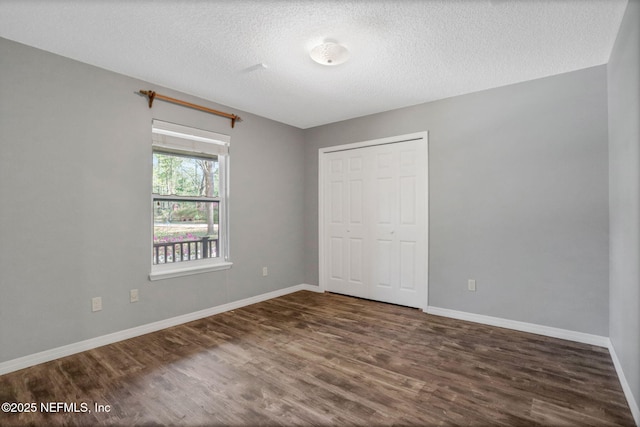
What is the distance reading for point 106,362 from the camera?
8.25 feet

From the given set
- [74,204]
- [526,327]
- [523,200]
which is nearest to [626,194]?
[523,200]

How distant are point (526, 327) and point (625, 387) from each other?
1.09 meters

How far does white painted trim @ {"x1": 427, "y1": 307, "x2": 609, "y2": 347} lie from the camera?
2852 mm

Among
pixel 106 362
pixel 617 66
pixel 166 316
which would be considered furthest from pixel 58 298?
pixel 617 66

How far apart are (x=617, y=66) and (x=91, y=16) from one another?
3.87 metres

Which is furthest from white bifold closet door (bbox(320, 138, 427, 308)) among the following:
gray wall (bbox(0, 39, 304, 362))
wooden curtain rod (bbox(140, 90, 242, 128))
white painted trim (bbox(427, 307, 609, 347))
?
gray wall (bbox(0, 39, 304, 362))

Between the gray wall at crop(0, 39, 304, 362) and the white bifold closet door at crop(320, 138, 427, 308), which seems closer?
the gray wall at crop(0, 39, 304, 362)

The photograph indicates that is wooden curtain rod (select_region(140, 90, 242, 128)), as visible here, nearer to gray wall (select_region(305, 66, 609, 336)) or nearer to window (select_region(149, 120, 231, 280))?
window (select_region(149, 120, 231, 280))

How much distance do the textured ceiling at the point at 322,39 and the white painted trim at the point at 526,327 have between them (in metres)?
2.50

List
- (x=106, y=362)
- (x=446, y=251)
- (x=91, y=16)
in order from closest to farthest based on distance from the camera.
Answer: (x=91, y=16), (x=106, y=362), (x=446, y=251)

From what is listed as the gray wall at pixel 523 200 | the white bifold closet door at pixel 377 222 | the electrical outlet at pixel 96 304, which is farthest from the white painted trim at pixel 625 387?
the electrical outlet at pixel 96 304

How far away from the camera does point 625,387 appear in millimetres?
2078

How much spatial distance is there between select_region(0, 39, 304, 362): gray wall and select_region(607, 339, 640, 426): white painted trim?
369 cm

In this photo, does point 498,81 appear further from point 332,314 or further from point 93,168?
point 93,168
